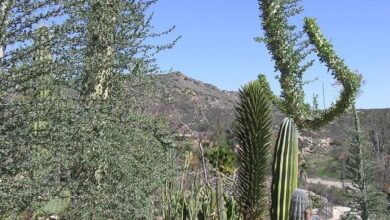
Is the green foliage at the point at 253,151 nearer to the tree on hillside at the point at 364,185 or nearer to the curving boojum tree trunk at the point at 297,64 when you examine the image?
the curving boojum tree trunk at the point at 297,64

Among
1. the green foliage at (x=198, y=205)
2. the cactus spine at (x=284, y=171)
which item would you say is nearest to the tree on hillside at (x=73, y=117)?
the green foliage at (x=198, y=205)

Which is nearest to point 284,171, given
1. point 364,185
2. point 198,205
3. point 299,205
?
point 198,205

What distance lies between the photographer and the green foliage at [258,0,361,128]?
7641 millimetres

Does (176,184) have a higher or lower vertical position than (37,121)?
Result: lower

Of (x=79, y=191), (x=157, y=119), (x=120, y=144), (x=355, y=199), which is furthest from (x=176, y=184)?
(x=355, y=199)

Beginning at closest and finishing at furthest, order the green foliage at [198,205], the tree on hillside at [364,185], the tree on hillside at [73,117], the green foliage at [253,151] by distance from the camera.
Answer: the tree on hillside at [73,117], the green foliage at [253,151], the green foliage at [198,205], the tree on hillside at [364,185]

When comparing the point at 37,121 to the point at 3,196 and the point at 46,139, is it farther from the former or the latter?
the point at 3,196

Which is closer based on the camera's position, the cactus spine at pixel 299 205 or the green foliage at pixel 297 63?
the cactus spine at pixel 299 205

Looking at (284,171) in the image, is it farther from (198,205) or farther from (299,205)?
(299,205)

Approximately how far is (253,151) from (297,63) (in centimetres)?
198

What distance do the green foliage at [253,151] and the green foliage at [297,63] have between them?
1.28 m

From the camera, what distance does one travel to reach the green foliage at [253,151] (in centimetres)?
645

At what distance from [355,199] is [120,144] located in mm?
16192

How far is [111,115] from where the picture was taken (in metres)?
Result: 6.54
